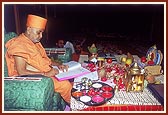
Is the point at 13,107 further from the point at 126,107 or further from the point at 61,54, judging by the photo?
the point at 61,54

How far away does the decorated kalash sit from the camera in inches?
87.5

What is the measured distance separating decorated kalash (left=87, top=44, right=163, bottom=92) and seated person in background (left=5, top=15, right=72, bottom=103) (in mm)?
394

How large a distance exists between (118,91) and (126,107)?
200 mm

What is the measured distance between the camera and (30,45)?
263cm

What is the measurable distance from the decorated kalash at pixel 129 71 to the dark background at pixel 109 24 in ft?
10.00

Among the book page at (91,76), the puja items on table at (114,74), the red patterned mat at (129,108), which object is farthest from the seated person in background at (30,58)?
the red patterned mat at (129,108)

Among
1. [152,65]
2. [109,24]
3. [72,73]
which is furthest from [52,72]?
[109,24]

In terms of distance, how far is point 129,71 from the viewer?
2240mm

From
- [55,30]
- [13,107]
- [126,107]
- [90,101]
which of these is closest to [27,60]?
[13,107]

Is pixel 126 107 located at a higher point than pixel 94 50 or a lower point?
lower

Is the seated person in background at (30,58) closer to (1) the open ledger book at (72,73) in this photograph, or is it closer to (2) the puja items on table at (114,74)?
(1) the open ledger book at (72,73)

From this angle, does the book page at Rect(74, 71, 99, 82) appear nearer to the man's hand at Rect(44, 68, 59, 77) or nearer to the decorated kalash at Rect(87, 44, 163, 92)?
the decorated kalash at Rect(87, 44, 163, 92)

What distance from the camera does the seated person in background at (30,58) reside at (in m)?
2.42

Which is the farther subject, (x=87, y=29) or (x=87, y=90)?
(x=87, y=29)
